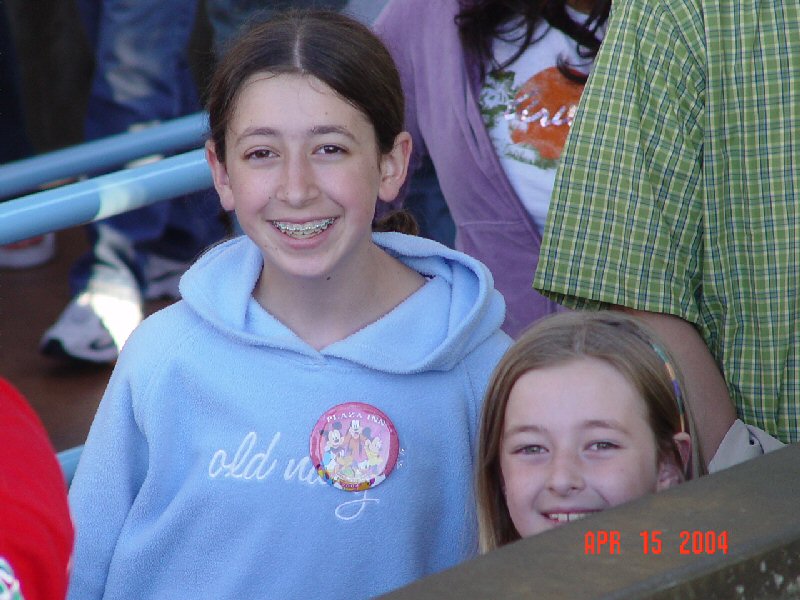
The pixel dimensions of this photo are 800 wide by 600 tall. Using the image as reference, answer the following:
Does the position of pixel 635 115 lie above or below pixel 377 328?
above

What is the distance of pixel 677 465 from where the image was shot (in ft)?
6.56

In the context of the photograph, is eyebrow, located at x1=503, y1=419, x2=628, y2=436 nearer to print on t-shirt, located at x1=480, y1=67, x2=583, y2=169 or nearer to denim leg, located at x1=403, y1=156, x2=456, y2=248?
print on t-shirt, located at x1=480, y1=67, x2=583, y2=169

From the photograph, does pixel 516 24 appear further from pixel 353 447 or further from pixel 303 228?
pixel 353 447

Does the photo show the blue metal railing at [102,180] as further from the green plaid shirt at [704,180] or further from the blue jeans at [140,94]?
the blue jeans at [140,94]

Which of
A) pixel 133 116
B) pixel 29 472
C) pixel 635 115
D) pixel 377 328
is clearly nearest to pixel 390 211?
pixel 377 328

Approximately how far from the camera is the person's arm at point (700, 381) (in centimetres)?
204

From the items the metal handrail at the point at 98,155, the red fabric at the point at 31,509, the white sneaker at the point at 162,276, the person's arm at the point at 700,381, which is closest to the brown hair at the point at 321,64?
the person's arm at the point at 700,381

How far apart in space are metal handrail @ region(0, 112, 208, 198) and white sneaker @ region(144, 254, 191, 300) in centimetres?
165

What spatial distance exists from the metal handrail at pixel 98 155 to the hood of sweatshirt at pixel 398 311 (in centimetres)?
70

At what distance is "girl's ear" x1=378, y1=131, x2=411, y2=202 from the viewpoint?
2182 mm

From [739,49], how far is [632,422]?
1.87 feet

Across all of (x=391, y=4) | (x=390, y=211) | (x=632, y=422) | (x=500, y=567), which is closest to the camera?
(x=500, y=567)

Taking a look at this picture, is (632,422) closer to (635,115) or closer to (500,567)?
(635,115)

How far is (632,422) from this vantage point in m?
1.95
